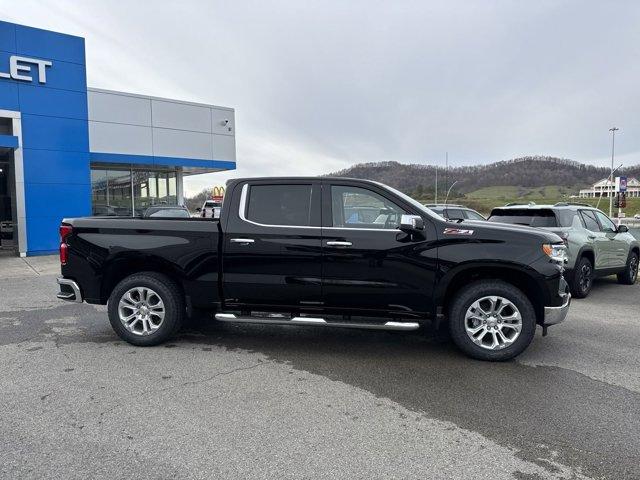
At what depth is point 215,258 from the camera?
17.7ft

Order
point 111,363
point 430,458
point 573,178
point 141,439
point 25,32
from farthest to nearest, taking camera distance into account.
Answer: point 573,178, point 25,32, point 111,363, point 141,439, point 430,458

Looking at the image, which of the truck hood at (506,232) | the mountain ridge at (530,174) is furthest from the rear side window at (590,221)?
the mountain ridge at (530,174)

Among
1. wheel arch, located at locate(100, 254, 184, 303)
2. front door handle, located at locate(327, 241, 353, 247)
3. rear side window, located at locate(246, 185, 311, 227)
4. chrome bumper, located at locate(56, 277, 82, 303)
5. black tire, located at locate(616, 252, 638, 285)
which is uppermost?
rear side window, located at locate(246, 185, 311, 227)

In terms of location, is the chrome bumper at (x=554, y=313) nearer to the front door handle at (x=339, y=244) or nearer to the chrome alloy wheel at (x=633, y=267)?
the front door handle at (x=339, y=244)

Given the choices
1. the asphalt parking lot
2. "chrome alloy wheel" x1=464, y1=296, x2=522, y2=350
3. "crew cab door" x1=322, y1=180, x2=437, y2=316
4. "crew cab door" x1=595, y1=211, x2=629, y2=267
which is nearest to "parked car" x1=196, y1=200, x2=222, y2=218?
"crew cab door" x1=322, y1=180, x2=437, y2=316

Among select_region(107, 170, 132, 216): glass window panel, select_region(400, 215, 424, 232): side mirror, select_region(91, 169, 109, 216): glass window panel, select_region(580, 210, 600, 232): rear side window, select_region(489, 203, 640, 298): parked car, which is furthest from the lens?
select_region(107, 170, 132, 216): glass window panel

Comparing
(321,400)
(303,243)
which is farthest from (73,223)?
(321,400)

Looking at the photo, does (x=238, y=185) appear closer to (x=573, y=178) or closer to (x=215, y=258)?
(x=215, y=258)

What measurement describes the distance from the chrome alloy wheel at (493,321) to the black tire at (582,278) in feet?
13.2

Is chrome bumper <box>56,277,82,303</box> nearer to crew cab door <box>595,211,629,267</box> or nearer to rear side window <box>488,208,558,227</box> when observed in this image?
rear side window <box>488,208,558,227</box>

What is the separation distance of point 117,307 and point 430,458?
12.8 feet

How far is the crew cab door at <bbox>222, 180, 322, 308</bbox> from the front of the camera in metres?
5.24

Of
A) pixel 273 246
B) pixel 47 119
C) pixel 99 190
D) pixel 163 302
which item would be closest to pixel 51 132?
pixel 47 119

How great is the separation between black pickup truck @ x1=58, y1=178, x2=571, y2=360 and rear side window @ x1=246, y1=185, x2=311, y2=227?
1cm
